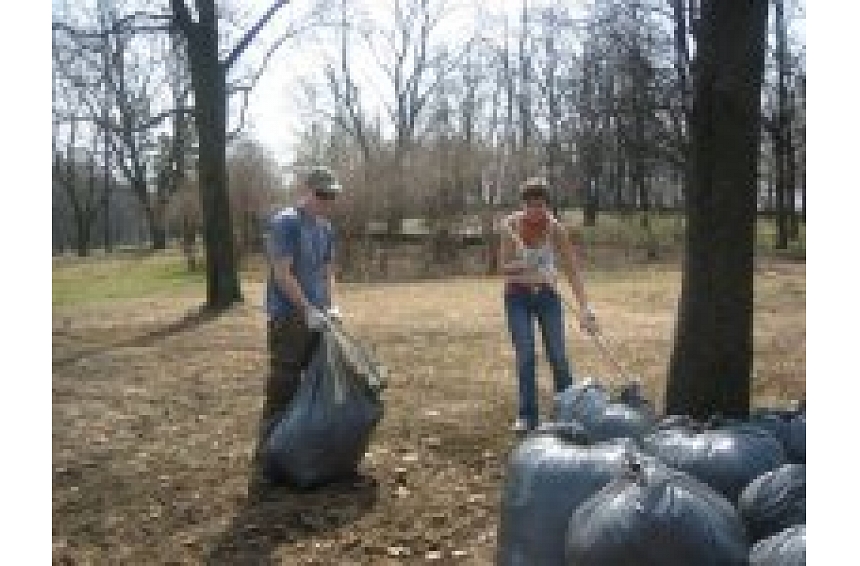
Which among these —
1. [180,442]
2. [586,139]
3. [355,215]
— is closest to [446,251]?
[355,215]

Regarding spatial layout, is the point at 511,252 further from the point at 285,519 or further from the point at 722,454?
the point at 722,454

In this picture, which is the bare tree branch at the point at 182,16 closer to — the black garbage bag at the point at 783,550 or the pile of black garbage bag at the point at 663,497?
the pile of black garbage bag at the point at 663,497

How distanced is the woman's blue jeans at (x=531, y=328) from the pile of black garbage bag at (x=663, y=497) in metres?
1.78

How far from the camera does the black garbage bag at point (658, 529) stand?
108 inches

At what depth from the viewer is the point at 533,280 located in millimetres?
5660

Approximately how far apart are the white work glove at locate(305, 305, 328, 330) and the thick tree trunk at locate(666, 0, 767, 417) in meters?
1.76

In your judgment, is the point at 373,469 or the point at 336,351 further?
the point at 373,469

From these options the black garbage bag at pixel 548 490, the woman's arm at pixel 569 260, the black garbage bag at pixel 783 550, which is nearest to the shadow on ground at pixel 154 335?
the woman's arm at pixel 569 260

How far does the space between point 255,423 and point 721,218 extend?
3.01 m

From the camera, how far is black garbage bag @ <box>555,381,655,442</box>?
166 inches

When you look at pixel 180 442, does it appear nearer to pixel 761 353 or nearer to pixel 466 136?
pixel 761 353
